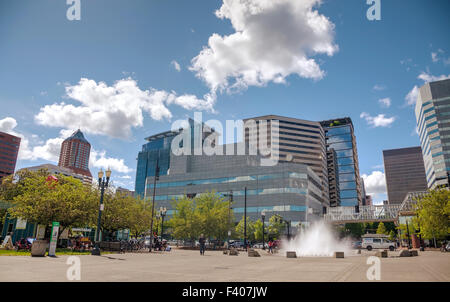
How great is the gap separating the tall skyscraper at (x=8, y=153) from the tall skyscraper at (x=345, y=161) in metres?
179

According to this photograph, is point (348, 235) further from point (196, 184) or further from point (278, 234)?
point (196, 184)

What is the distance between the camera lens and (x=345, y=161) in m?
167

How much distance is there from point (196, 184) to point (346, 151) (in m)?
109

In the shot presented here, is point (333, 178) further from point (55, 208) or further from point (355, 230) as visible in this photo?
point (55, 208)

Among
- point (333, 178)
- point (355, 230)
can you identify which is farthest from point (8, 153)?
point (333, 178)

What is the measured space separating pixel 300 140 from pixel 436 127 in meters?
51.7

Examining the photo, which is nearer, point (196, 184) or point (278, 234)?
point (278, 234)

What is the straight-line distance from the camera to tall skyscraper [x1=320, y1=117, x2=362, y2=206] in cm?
16525

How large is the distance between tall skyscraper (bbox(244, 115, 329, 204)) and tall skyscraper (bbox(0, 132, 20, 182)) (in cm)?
13279

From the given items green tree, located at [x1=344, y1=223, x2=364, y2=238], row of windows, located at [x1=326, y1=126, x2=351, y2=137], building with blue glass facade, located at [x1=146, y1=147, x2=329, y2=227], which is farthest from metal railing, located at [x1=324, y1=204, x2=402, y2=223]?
row of windows, located at [x1=326, y1=126, x2=351, y2=137]

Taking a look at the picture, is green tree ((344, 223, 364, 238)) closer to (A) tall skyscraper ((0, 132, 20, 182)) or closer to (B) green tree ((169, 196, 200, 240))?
(B) green tree ((169, 196, 200, 240))

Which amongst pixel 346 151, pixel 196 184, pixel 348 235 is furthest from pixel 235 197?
pixel 346 151

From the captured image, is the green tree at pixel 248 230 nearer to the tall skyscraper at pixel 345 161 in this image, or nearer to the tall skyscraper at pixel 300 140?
the tall skyscraper at pixel 300 140

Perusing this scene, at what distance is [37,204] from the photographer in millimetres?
24578
